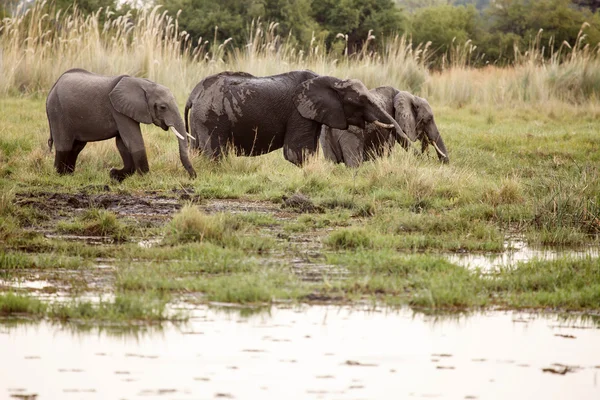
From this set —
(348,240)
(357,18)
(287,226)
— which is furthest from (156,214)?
(357,18)

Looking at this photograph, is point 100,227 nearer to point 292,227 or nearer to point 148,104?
point 292,227

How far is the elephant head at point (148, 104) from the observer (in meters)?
11.2

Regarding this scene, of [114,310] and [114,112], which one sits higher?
[114,112]

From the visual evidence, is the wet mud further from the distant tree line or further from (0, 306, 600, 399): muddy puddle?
the distant tree line

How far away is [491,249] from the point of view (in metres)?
8.59

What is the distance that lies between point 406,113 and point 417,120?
375 millimetres

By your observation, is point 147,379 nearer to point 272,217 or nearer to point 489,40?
point 272,217

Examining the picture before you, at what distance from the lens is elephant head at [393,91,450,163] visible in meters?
13.8

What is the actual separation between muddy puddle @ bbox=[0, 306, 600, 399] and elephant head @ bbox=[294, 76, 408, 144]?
6315mm

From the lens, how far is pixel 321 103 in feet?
41.2

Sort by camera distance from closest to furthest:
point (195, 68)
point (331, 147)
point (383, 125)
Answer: point (383, 125), point (331, 147), point (195, 68)

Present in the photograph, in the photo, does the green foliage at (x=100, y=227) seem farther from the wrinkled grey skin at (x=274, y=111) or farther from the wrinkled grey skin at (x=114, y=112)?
the wrinkled grey skin at (x=274, y=111)

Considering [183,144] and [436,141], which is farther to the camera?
[436,141]

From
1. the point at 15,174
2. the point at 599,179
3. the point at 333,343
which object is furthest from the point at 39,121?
→ the point at 333,343
